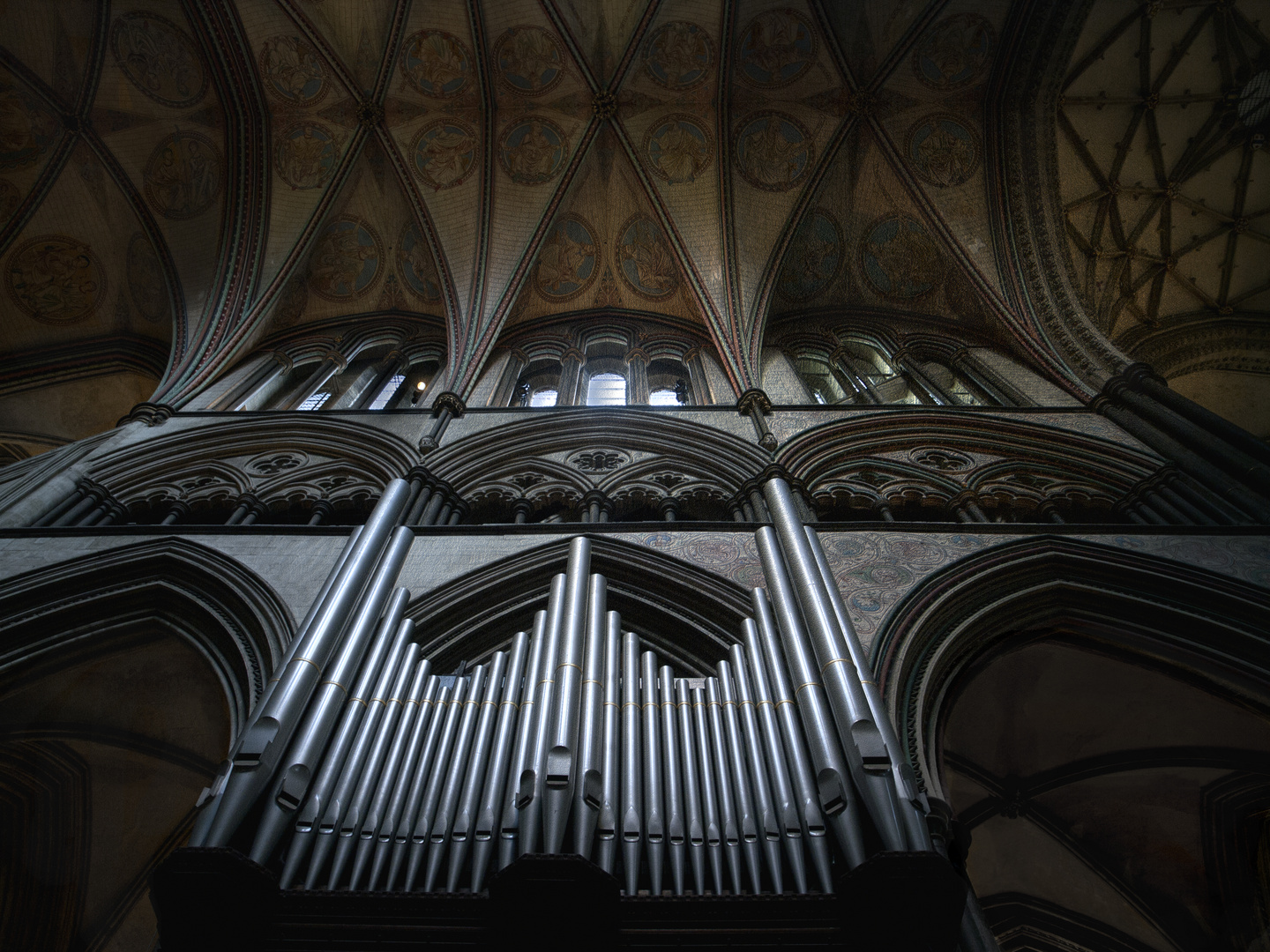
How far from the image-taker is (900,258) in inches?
462

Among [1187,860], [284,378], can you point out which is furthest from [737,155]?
[1187,860]

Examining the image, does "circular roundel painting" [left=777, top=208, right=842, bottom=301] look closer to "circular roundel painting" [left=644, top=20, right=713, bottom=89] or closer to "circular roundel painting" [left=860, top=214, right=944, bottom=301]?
"circular roundel painting" [left=860, top=214, right=944, bottom=301]

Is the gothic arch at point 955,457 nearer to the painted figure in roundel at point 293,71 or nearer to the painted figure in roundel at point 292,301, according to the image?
the painted figure in roundel at point 292,301

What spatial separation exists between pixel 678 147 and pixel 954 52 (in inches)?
150

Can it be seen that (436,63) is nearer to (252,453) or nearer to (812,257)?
(812,257)

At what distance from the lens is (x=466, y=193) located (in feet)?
37.7

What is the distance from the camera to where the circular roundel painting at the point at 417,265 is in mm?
11617

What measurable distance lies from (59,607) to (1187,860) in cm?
788

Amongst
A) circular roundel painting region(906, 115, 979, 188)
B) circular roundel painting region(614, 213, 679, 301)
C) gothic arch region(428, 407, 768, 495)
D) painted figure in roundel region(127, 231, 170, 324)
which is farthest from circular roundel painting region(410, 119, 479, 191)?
circular roundel painting region(906, 115, 979, 188)

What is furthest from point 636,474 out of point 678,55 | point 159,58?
point 159,58

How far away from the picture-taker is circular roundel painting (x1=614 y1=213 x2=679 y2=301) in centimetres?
1158

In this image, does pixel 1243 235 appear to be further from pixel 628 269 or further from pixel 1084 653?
pixel 1084 653

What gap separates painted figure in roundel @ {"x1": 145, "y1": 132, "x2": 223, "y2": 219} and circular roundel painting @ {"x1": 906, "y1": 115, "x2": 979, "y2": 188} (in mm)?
9426

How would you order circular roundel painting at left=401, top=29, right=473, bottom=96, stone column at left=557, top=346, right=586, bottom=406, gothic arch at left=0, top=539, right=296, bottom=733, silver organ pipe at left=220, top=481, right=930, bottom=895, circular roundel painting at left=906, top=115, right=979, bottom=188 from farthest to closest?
circular roundel painting at left=906, top=115, right=979, bottom=188, circular roundel painting at left=401, top=29, right=473, bottom=96, stone column at left=557, top=346, right=586, bottom=406, gothic arch at left=0, top=539, right=296, bottom=733, silver organ pipe at left=220, top=481, right=930, bottom=895
